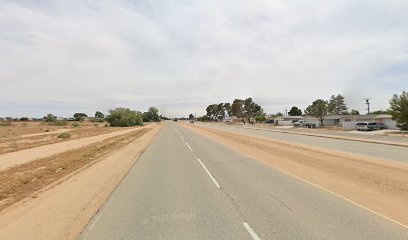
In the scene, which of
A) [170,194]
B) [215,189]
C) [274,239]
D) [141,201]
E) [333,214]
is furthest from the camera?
[215,189]

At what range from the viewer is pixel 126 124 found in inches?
4739

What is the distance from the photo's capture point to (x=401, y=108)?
53438mm

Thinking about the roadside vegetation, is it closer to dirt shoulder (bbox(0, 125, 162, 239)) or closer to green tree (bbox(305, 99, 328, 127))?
green tree (bbox(305, 99, 328, 127))

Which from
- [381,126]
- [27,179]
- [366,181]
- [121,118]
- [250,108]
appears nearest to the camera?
[366,181]

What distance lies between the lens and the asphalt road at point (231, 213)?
6.55 metres

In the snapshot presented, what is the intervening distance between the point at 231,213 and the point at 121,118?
116m

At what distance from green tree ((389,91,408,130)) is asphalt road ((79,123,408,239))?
1859 inches

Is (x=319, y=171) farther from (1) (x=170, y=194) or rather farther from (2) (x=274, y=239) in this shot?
(2) (x=274, y=239)

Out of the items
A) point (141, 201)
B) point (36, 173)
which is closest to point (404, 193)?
point (141, 201)

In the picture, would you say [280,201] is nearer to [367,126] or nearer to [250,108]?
[367,126]

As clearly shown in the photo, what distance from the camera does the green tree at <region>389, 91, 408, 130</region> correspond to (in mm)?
52594

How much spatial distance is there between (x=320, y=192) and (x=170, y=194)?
4197 mm

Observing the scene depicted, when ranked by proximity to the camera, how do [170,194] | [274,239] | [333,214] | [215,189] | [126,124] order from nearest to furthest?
[274,239]
[333,214]
[170,194]
[215,189]
[126,124]

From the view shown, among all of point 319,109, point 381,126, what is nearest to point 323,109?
point 319,109
